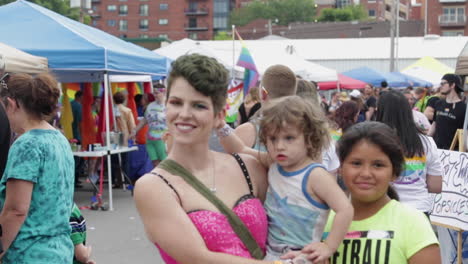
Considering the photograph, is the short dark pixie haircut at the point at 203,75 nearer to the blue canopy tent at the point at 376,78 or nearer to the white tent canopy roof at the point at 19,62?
the white tent canopy roof at the point at 19,62

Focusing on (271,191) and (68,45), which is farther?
(68,45)

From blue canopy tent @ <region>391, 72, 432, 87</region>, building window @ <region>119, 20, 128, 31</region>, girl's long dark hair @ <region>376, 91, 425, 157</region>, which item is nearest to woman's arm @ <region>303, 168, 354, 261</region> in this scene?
girl's long dark hair @ <region>376, 91, 425, 157</region>

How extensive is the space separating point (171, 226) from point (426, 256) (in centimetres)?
99

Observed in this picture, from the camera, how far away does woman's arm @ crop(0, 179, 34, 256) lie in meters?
3.47

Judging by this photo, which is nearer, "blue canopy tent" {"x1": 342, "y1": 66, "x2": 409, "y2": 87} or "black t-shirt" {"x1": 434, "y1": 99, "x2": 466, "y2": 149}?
"black t-shirt" {"x1": 434, "y1": 99, "x2": 466, "y2": 149}

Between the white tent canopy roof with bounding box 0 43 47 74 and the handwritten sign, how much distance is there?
4434mm

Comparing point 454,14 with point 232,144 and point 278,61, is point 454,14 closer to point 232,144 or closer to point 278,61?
point 278,61

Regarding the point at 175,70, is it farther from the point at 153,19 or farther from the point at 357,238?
the point at 153,19

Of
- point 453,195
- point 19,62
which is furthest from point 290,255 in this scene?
point 19,62

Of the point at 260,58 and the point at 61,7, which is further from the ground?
the point at 61,7

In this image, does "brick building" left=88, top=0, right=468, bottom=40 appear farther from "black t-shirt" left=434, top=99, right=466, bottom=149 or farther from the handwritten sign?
the handwritten sign

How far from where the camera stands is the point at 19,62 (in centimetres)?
750

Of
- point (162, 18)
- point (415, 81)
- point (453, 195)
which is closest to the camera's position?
point (453, 195)

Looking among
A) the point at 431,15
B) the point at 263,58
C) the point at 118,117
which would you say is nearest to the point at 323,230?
the point at 118,117
